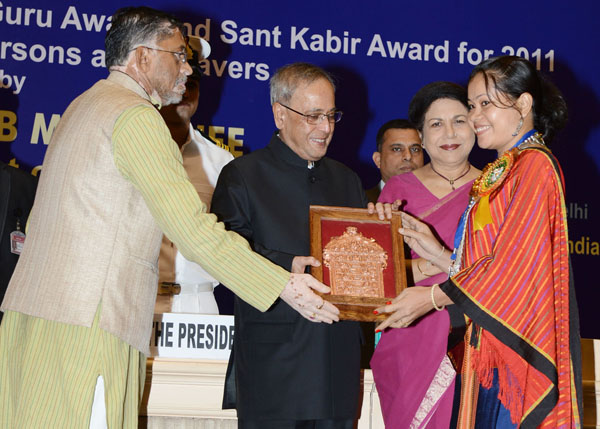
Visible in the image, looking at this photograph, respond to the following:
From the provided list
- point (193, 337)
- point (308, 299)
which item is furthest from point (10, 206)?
point (308, 299)

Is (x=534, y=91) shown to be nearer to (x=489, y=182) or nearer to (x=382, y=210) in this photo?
(x=489, y=182)

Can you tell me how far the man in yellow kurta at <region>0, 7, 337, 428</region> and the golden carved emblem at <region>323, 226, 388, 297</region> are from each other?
16.2 inches

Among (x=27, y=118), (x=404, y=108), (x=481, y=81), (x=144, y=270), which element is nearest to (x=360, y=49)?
(x=404, y=108)

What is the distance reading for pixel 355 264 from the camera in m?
2.74

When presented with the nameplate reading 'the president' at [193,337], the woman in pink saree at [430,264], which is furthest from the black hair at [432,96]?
the nameplate reading 'the president' at [193,337]

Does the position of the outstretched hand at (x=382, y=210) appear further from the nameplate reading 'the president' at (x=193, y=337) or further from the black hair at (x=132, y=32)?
the black hair at (x=132, y=32)

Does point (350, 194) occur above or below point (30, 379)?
above

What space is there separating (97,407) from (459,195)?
1.71 m

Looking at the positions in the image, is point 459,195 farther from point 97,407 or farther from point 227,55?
point 227,55

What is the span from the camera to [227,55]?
16.9 ft

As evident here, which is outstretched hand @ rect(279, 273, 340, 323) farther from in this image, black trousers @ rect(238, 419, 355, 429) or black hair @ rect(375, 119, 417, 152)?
black hair @ rect(375, 119, 417, 152)

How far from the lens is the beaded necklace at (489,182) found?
240cm

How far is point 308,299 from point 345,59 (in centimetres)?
310

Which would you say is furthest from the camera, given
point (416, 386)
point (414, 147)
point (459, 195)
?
point (414, 147)
